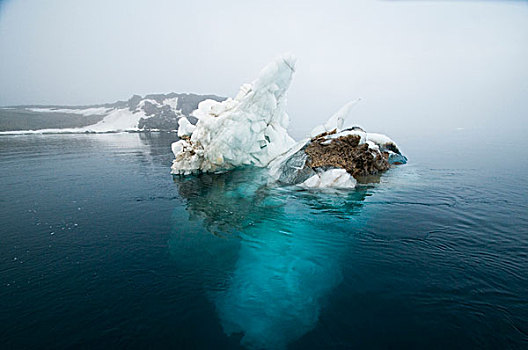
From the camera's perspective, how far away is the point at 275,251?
13875mm

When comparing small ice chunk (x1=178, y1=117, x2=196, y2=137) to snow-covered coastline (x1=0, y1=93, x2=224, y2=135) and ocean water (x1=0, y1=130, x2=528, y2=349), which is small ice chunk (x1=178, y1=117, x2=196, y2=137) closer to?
ocean water (x1=0, y1=130, x2=528, y2=349)

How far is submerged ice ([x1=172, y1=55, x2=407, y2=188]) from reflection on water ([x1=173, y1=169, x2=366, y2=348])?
3505mm

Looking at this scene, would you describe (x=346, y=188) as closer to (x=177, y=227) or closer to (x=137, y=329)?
(x=177, y=227)

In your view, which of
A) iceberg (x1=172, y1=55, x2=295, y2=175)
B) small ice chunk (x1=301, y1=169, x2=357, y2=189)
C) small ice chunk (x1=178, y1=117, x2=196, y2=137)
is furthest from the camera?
small ice chunk (x1=178, y1=117, x2=196, y2=137)

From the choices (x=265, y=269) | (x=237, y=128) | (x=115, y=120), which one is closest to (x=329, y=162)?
(x=237, y=128)

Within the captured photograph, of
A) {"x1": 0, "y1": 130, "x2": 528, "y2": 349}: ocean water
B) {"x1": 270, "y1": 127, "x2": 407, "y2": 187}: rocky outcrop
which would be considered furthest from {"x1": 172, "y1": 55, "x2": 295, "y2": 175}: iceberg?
{"x1": 0, "y1": 130, "x2": 528, "y2": 349}: ocean water

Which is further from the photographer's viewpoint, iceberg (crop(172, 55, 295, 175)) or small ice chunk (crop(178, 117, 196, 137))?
small ice chunk (crop(178, 117, 196, 137))

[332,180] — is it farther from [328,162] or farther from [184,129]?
[184,129]

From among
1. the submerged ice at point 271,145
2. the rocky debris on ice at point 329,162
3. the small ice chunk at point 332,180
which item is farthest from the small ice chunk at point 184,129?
the small ice chunk at point 332,180

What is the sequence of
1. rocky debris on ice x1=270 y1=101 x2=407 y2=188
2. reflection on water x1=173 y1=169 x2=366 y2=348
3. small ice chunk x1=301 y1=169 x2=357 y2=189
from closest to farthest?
reflection on water x1=173 y1=169 x2=366 y2=348 < small ice chunk x1=301 y1=169 x2=357 y2=189 < rocky debris on ice x1=270 y1=101 x2=407 y2=188

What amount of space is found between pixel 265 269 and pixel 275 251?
5.70ft

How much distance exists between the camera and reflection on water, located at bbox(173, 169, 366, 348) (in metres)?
9.13

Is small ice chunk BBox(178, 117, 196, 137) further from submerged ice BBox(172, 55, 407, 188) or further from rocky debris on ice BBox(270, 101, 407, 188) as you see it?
rocky debris on ice BBox(270, 101, 407, 188)

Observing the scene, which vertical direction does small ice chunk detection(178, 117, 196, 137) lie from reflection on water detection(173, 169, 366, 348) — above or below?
above
